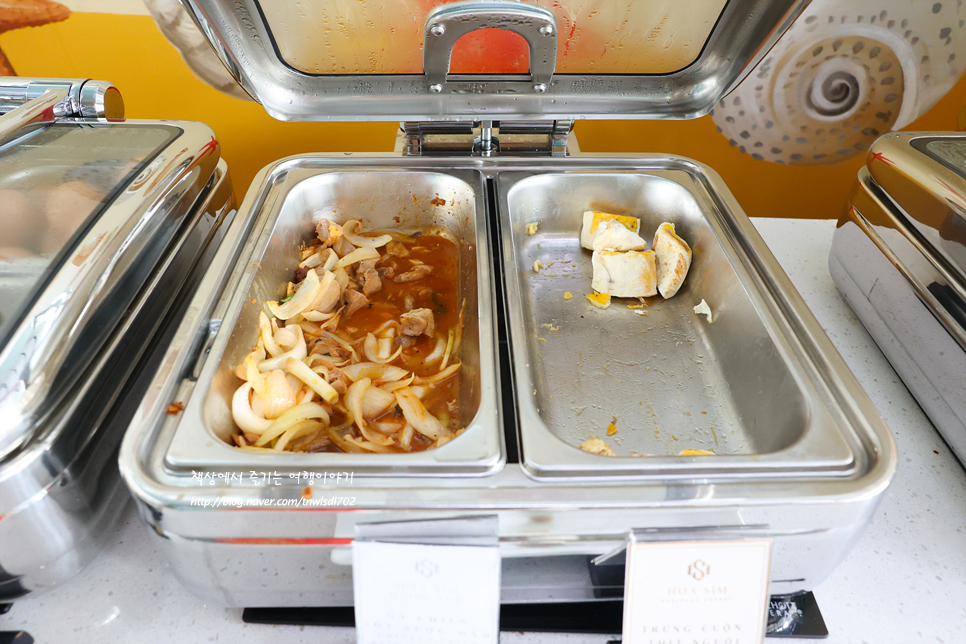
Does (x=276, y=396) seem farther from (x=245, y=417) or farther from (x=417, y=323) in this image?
(x=417, y=323)

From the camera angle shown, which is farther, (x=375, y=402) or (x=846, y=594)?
(x=375, y=402)

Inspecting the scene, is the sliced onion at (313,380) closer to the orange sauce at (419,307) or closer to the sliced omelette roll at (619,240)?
the orange sauce at (419,307)

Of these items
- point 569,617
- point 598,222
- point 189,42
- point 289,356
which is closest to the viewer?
point 569,617

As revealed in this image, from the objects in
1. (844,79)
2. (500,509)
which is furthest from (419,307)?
(844,79)

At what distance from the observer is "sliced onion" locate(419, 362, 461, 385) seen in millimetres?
1057

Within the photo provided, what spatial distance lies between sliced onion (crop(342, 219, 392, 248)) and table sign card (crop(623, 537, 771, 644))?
933mm

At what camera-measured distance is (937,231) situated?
1016 millimetres

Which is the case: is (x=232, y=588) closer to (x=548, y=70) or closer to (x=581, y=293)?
(x=581, y=293)

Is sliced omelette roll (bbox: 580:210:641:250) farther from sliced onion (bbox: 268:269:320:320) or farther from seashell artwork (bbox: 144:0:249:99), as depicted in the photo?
seashell artwork (bbox: 144:0:249:99)

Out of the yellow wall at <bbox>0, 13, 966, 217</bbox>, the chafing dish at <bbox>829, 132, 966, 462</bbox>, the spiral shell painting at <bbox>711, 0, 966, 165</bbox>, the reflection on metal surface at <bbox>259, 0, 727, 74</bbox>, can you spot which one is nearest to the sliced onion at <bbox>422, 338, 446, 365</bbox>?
the reflection on metal surface at <bbox>259, 0, 727, 74</bbox>

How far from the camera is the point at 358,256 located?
4.31 ft

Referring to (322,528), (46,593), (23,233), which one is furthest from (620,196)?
(46,593)

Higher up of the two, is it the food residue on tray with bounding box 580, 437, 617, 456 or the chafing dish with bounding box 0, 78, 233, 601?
the chafing dish with bounding box 0, 78, 233, 601

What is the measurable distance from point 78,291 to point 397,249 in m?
0.71
